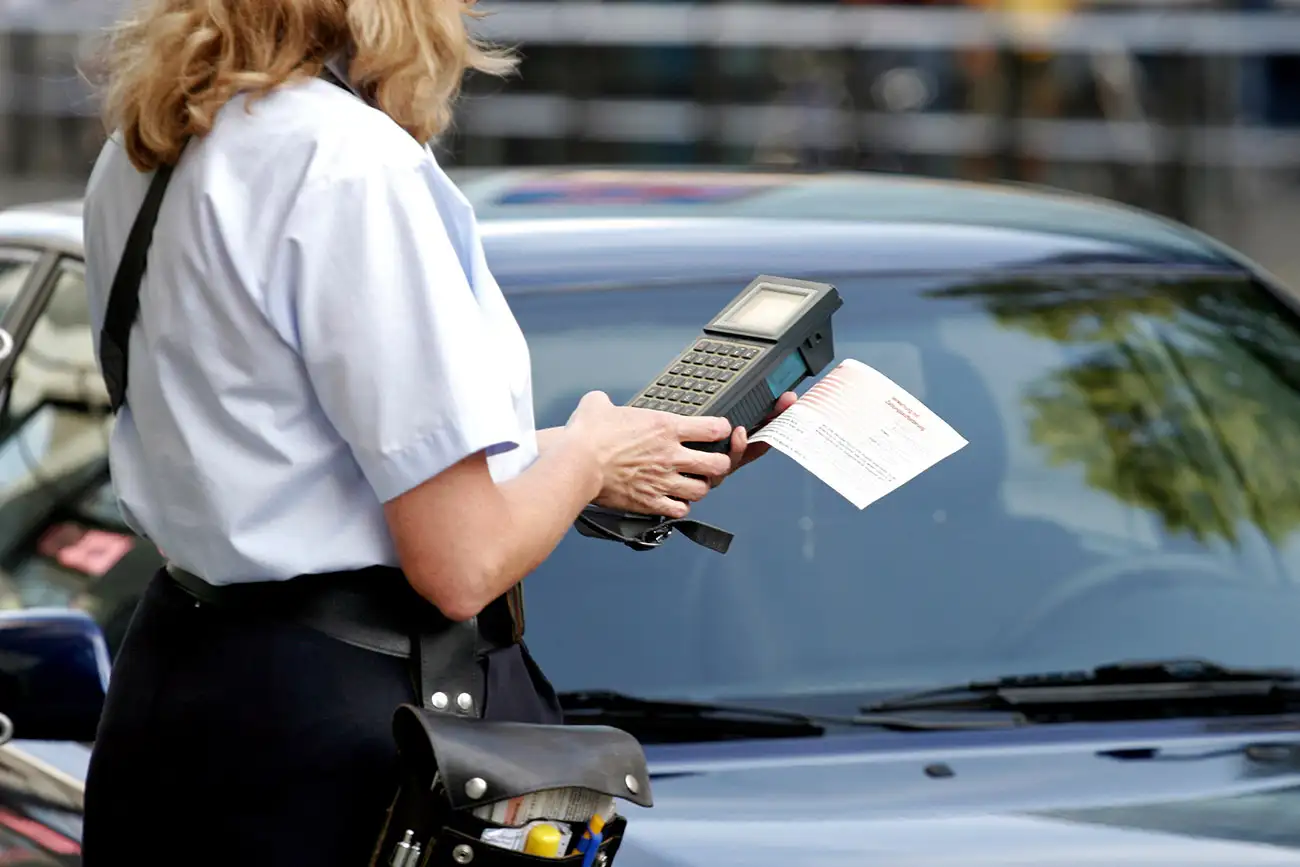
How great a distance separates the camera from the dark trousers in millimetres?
2037

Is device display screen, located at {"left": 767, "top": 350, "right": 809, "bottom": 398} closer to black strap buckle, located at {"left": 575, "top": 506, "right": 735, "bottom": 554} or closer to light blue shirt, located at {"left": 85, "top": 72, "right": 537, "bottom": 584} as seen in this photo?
black strap buckle, located at {"left": 575, "top": 506, "right": 735, "bottom": 554}

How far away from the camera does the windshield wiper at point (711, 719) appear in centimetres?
279

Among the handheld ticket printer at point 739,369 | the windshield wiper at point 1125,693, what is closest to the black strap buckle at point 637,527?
the handheld ticket printer at point 739,369

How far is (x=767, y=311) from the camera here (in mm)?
2369

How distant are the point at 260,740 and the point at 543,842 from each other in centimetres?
26

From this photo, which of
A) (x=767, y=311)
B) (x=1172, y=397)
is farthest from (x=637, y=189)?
(x=767, y=311)

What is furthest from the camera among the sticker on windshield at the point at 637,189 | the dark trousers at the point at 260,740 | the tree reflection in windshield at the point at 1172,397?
the sticker on windshield at the point at 637,189

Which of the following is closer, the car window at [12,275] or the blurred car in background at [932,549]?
the blurred car in background at [932,549]

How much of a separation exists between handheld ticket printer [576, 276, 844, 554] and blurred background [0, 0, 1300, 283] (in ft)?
32.8

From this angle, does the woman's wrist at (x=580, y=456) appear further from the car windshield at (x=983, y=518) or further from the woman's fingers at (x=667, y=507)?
the car windshield at (x=983, y=518)

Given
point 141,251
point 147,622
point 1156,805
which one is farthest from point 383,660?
point 1156,805

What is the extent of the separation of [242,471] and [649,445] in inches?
15.6

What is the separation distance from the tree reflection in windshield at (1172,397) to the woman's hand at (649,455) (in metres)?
1.11

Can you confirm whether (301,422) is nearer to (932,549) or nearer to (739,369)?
(739,369)
